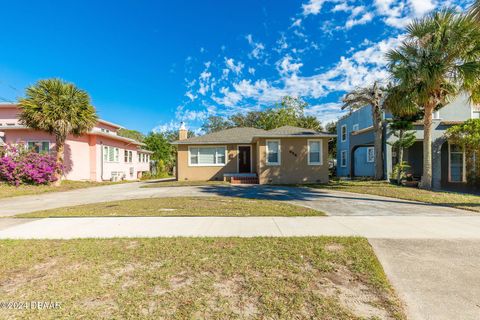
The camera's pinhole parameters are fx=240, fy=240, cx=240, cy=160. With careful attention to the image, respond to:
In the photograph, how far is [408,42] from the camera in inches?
471

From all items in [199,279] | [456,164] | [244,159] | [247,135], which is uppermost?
[247,135]

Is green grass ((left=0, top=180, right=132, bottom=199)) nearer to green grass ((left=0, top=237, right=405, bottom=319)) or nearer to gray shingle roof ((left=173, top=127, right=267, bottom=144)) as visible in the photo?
gray shingle roof ((left=173, top=127, right=267, bottom=144))

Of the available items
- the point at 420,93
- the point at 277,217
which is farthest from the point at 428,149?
the point at 277,217

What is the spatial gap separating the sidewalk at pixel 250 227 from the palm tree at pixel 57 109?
1161 centimetres

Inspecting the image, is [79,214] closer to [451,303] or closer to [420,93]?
[451,303]

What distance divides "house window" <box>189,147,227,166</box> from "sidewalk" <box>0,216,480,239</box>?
12.7m

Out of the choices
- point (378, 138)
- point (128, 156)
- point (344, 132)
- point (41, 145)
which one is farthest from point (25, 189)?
point (344, 132)

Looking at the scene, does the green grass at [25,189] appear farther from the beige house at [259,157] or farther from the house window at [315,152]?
the house window at [315,152]

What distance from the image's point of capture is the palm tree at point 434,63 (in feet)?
35.1

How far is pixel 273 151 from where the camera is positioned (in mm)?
16547

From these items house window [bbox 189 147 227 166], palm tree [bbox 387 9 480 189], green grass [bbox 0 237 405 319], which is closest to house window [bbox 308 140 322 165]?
palm tree [bbox 387 9 480 189]

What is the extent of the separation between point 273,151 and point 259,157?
1.08 metres

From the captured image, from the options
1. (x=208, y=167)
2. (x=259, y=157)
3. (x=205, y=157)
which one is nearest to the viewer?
(x=259, y=157)

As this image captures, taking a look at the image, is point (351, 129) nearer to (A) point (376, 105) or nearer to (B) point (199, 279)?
(A) point (376, 105)
